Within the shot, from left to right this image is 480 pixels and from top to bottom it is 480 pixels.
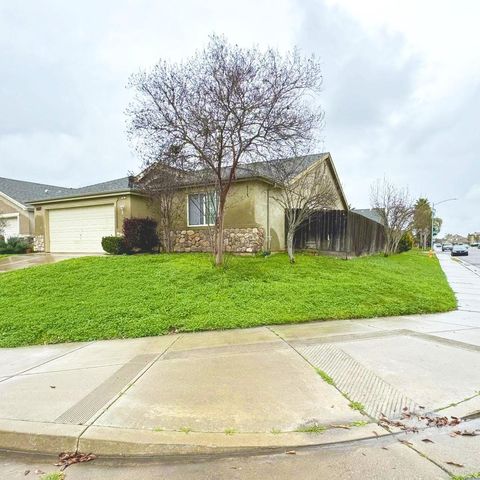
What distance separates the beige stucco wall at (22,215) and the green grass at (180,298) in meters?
15.6

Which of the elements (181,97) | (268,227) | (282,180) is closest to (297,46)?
(181,97)

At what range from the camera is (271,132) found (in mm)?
9531

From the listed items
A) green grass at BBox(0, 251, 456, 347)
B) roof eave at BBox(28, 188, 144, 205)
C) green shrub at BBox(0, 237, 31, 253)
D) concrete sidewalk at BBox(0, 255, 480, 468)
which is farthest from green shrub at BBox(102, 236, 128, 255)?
concrete sidewalk at BBox(0, 255, 480, 468)

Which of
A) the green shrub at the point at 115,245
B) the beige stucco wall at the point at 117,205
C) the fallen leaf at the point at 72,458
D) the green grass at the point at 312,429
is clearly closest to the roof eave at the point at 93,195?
the beige stucco wall at the point at 117,205

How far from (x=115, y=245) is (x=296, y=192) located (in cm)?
802

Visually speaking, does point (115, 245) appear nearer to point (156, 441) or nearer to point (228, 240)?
point (228, 240)

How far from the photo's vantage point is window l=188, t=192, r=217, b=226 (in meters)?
13.6

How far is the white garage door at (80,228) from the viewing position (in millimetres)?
15836

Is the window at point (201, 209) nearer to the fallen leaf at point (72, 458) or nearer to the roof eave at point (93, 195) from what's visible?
the roof eave at point (93, 195)

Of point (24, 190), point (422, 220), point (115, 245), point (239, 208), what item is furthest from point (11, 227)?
point (422, 220)

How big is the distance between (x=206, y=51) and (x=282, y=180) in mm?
5017

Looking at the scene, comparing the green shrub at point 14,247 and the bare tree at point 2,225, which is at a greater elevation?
the bare tree at point 2,225

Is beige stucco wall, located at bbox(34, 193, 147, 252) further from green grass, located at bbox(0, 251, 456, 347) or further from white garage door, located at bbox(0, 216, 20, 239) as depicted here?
white garage door, located at bbox(0, 216, 20, 239)

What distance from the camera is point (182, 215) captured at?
15281 mm
